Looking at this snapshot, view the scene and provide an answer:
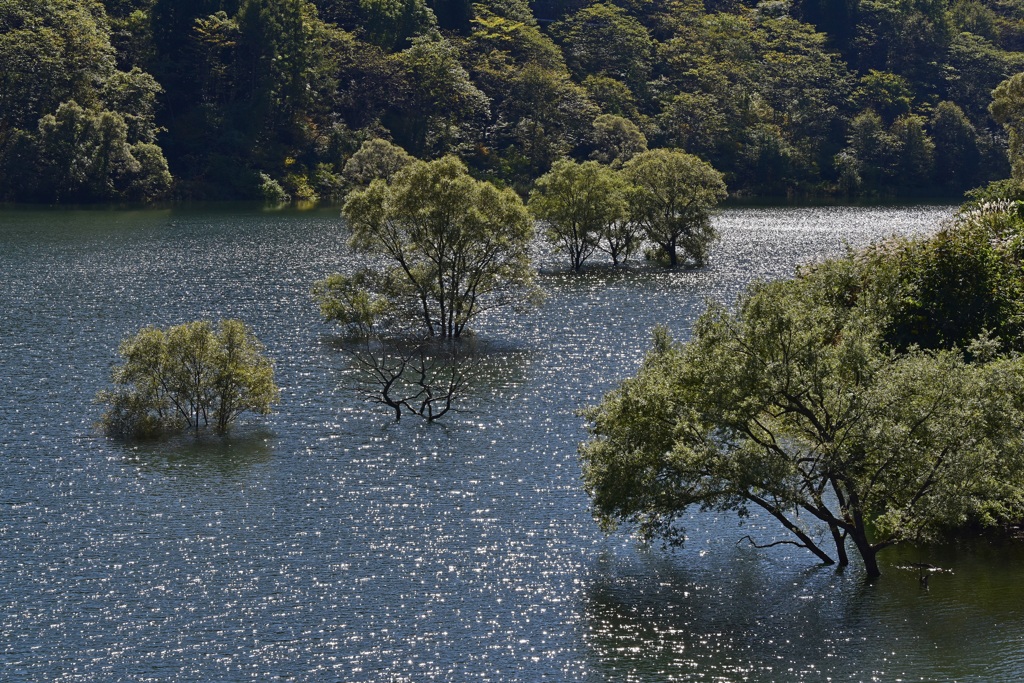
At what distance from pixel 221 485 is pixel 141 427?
409 inches

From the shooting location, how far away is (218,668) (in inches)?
1676

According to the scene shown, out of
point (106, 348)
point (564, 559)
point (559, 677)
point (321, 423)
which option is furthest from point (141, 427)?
point (559, 677)

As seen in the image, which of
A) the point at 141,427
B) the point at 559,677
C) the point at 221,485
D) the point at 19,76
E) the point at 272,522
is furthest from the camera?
the point at 19,76

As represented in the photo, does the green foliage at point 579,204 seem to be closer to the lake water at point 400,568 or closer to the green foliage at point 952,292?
the lake water at point 400,568

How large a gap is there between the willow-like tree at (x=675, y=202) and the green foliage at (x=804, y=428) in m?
82.1

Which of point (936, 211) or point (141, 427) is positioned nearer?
point (141, 427)

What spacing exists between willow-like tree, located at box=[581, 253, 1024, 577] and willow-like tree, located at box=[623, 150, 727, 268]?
82288 millimetres

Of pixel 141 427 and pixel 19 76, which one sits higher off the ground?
pixel 19 76

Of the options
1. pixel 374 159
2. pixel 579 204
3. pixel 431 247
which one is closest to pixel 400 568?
pixel 431 247

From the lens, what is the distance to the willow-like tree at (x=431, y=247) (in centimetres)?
9106

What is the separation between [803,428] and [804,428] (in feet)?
0.13

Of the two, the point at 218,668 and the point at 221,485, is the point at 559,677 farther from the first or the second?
the point at 221,485

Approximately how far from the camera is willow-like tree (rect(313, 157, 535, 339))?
299 feet

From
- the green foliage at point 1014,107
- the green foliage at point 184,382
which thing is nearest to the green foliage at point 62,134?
the green foliage at point 1014,107
